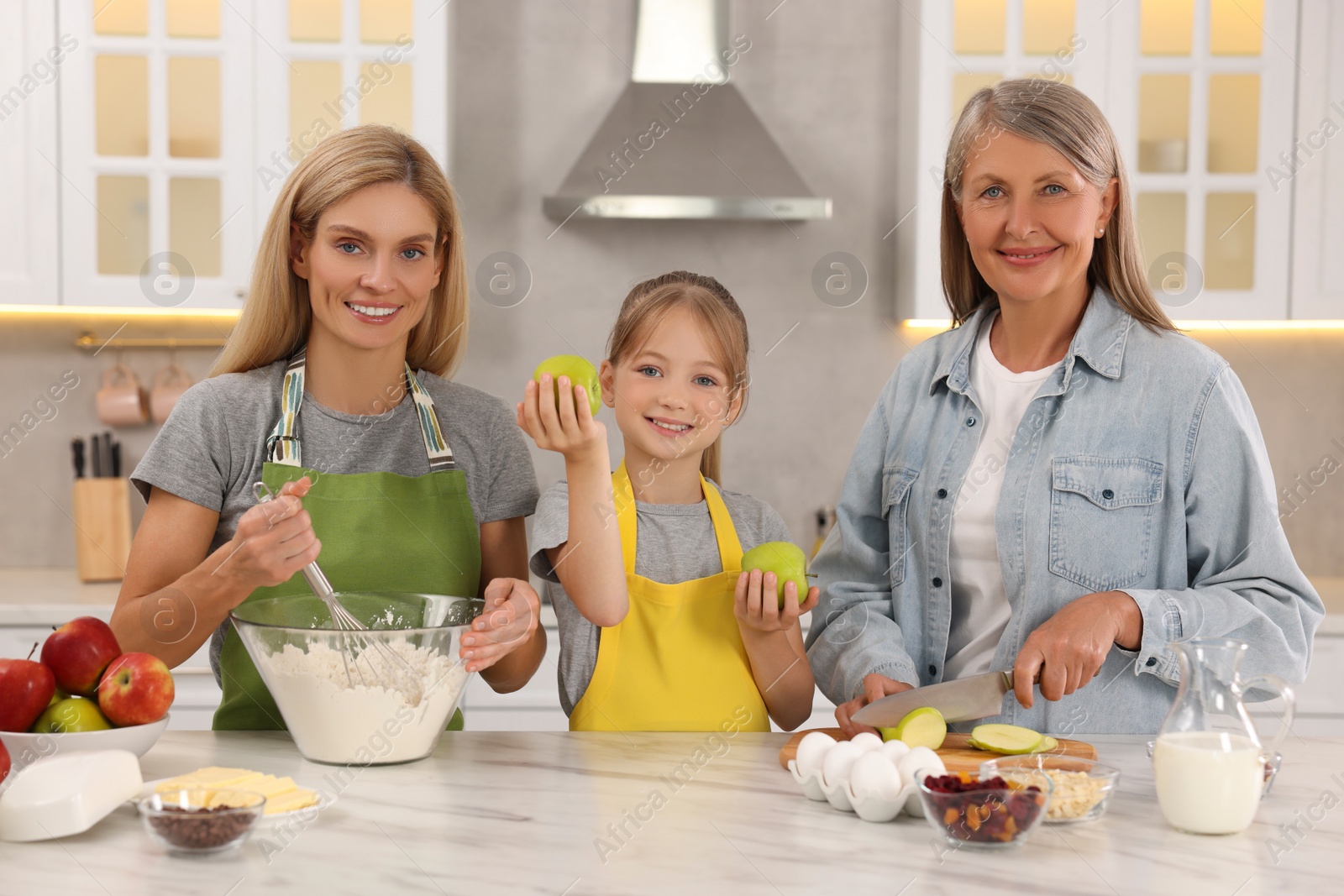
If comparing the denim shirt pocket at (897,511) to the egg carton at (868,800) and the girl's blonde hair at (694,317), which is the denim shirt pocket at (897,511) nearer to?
the girl's blonde hair at (694,317)

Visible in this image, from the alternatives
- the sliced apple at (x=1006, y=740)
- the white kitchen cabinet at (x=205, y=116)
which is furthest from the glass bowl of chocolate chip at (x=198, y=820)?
the white kitchen cabinet at (x=205, y=116)

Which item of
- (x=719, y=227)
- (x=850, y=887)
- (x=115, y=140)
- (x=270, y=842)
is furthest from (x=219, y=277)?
(x=850, y=887)

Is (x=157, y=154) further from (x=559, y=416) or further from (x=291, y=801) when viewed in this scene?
(x=291, y=801)

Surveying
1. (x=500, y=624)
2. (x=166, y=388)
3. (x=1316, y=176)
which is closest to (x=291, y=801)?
(x=500, y=624)

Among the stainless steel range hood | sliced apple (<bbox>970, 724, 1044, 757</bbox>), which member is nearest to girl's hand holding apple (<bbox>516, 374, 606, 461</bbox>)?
sliced apple (<bbox>970, 724, 1044, 757</bbox>)

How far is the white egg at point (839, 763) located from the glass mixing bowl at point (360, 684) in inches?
14.2

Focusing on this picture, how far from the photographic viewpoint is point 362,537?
1331 millimetres

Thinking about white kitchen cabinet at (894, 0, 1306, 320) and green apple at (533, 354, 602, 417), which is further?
white kitchen cabinet at (894, 0, 1306, 320)

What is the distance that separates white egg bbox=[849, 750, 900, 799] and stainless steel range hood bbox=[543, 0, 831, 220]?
185cm

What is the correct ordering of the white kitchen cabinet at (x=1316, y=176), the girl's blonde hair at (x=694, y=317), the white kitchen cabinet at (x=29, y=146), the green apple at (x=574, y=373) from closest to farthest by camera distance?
1. the green apple at (x=574, y=373)
2. the girl's blonde hair at (x=694, y=317)
3. the white kitchen cabinet at (x=29, y=146)
4. the white kitchen cabinet at (x=1316, y=176)

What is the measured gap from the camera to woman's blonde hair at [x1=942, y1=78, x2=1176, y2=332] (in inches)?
49.4

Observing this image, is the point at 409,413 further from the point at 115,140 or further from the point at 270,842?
the point at 115,140

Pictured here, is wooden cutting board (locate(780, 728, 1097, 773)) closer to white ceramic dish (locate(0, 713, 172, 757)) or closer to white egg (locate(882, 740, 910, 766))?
white egg (locate(882, 740, 910, 766))

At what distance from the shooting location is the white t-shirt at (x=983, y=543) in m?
1.33
